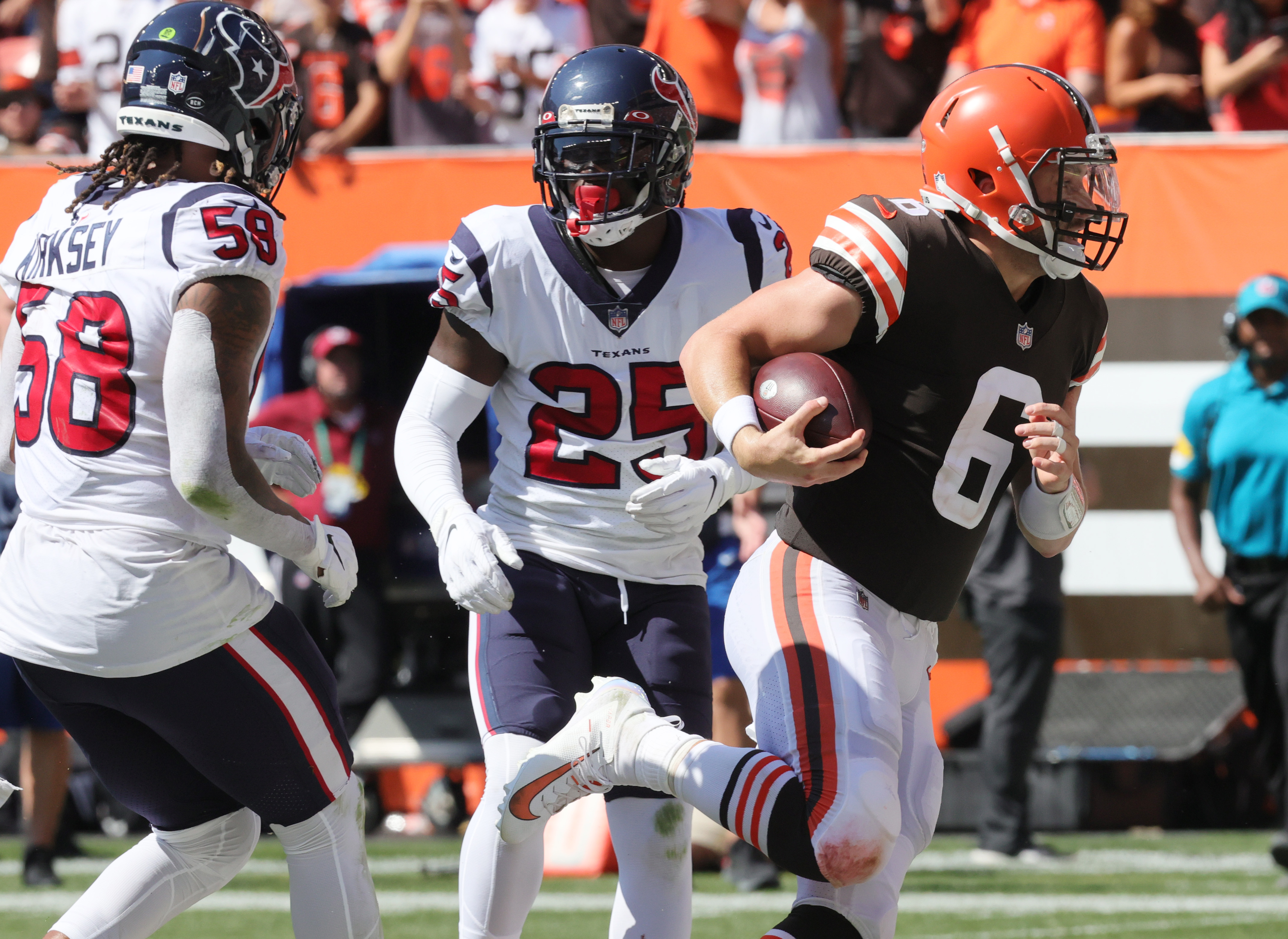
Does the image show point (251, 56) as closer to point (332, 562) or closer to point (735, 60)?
point (332, 562)

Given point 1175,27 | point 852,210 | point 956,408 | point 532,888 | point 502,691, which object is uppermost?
point 1175,27

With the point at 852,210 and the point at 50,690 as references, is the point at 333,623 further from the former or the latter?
the point at 852,210

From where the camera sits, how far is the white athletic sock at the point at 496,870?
10.6 feet

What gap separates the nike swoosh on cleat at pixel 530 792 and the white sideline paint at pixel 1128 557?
4243 millimetres

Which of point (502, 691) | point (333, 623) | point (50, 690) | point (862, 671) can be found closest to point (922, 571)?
point (862, 671)

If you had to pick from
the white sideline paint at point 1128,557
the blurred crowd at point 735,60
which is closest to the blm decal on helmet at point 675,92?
the white sideline paint at point 1128,557

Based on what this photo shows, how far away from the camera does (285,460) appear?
3.33 m

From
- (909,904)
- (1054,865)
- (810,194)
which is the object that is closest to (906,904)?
(909,904)

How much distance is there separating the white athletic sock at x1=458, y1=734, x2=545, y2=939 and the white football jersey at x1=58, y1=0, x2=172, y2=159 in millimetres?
5941

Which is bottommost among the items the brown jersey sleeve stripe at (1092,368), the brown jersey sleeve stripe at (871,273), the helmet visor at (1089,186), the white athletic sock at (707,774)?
the white athletic sock at (707,774)

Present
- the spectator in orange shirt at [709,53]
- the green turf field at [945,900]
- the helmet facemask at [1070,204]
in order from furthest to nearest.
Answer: the spectator in orange shirt at [709,53]
the green turf field at [945,900]
the helmet facemask at [1070,204]

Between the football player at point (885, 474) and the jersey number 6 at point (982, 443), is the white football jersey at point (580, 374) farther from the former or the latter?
the jersey number 6 at point (982, 443)

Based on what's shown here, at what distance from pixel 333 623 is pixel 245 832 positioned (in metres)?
3.77

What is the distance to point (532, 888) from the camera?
10.8 ft
